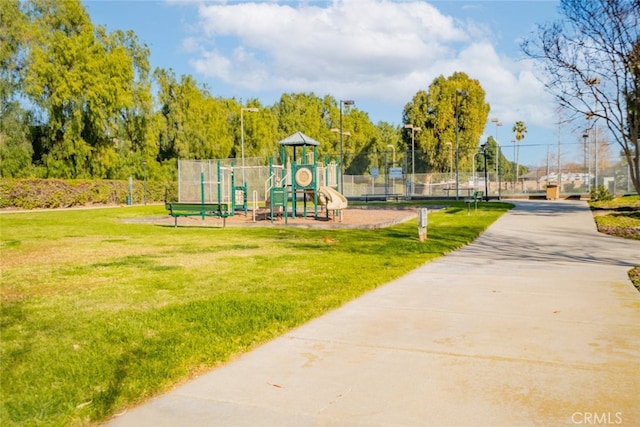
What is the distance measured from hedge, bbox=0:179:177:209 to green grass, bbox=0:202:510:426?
872 inches

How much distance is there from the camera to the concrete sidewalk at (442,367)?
3.37m

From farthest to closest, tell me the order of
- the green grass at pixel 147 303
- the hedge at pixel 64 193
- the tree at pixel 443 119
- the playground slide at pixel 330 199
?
the tree at pixel 443 119 < the hedge at pixel 64 193 < the playground slide at pixel 330 199 < the green grass at pixel 147 303

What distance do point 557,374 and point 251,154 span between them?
2289 inches

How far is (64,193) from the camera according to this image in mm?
35312

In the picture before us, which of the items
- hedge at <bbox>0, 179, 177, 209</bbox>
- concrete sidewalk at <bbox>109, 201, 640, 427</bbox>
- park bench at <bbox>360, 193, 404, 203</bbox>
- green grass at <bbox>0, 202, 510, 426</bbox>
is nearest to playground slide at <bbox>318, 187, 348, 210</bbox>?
green grass at <bbox>0, 202, 510, 426</bbox>

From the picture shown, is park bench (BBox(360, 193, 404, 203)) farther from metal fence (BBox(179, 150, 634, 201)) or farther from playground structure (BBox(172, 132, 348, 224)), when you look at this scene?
playground structure (BBox(172, 132, 348, 224))

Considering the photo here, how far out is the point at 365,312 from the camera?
6031 millimetres

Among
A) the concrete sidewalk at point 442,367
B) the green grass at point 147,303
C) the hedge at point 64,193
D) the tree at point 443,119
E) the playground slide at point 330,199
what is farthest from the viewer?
the tree at point 443,119

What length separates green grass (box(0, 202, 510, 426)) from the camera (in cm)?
379

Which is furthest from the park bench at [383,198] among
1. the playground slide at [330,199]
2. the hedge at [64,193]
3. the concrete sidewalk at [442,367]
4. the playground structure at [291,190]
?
the concrete sidewalk at [442,367]

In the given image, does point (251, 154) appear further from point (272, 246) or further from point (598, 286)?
point (598, 286)

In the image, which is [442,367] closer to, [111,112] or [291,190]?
[291,190]

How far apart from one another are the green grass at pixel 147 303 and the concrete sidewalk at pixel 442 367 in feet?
1.09

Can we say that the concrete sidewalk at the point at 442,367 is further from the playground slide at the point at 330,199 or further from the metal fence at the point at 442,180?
the metal fence at the point at 442,180
